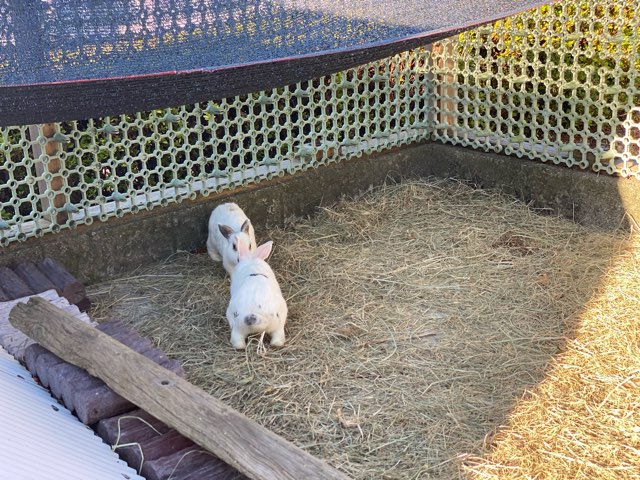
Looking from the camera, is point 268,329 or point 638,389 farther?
point 268,329

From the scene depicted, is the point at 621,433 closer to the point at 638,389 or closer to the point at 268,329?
the point at 638,389

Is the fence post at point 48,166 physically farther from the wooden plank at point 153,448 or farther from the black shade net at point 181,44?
the wooden plank at point 153,448

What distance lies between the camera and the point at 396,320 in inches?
145

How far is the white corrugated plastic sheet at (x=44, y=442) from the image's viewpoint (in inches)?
86.4

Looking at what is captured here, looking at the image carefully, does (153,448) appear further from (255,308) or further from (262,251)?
(262,251)

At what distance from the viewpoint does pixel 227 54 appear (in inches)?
107

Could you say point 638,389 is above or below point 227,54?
below

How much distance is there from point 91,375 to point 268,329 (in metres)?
0.82

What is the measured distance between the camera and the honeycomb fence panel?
3977 mm

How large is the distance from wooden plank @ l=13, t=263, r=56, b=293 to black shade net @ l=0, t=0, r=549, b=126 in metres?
1.24

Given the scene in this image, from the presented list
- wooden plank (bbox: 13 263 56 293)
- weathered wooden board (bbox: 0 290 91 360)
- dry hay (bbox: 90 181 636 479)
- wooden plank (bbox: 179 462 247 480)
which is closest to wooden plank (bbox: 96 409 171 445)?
wooden plank (bbox: 179 462 247 480)

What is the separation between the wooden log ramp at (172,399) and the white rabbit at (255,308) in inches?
25.6

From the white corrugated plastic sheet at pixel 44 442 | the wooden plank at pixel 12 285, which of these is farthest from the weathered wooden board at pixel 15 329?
the white corrugated plastic sheet at pixel 44 442

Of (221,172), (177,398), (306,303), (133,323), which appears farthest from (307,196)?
(177,398)
